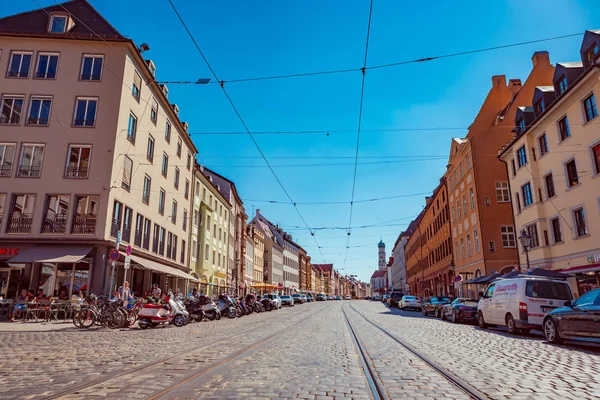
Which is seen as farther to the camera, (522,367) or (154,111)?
(154,111)

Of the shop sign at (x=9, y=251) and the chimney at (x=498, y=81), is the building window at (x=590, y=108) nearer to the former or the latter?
the chimney at (x=498, y=81)

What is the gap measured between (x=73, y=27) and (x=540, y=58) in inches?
1386

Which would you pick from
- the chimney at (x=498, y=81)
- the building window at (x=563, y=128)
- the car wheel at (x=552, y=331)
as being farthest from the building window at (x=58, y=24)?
the chimney at (x=498, y=81)

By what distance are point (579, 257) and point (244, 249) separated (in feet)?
159

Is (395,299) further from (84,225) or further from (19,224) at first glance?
(19,224)

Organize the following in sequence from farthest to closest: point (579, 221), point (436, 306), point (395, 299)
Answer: point (395, 299) < point (436, 306) < point (579, 221)

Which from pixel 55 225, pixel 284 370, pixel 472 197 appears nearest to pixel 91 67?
pixel 55 225

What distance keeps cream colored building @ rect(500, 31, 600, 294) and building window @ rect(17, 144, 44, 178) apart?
27495 mm

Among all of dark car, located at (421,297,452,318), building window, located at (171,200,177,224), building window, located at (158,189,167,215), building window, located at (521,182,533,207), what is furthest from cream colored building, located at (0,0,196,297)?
building window, located at (521,182,533,207)

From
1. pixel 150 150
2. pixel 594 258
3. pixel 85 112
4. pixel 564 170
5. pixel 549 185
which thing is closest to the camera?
pixel 594 258

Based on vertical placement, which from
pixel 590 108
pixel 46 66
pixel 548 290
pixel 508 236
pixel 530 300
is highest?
pixel 46 66

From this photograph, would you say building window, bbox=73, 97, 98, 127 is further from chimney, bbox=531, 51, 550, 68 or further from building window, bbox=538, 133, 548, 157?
chimney, bbox=531, 51, 550, 68

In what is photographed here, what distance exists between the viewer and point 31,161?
2403 centimetres

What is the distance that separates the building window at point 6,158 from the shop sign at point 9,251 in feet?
13.8
